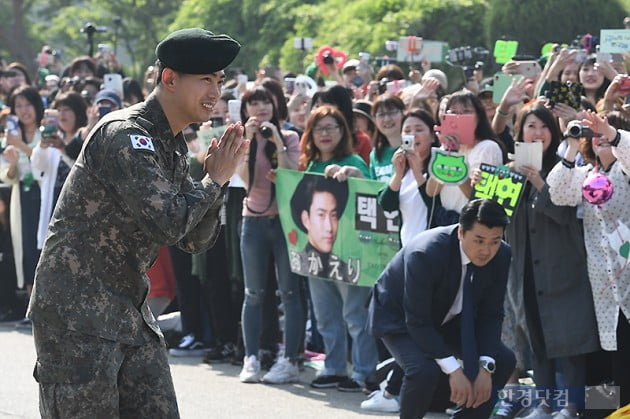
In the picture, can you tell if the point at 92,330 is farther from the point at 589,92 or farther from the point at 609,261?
the point at 589,92

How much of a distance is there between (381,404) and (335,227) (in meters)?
1.46

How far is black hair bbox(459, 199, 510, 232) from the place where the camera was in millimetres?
6785

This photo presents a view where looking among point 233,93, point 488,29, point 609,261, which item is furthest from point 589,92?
point 488,29

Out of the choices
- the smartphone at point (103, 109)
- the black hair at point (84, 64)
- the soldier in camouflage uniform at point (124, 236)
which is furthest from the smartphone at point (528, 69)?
the black hair at point (84, 64)

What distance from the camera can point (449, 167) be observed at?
8.09 m

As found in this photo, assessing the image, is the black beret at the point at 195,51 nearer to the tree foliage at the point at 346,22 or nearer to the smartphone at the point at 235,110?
the smartphone at the point at 235,110

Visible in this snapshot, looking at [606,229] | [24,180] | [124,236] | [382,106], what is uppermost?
[124,236]

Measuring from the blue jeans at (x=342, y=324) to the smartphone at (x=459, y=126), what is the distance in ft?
4.54

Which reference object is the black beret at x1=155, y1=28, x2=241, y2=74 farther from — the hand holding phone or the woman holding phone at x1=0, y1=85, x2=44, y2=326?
the woman holding phone at x1=0, y1=85, x2=44, y2=326

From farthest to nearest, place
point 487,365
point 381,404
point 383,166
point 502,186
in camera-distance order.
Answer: point 383,166 < point 381,404 < point 502,186 < point 487,365

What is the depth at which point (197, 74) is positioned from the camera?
4.71 metres

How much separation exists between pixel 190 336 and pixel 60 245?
6.14 m

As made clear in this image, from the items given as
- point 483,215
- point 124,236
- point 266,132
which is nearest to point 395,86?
A: point 266,132

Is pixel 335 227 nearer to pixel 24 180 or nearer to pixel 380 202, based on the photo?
pixel 380 202
